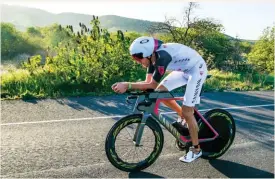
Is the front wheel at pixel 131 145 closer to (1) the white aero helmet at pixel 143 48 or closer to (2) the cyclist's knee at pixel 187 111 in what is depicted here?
(2) the cyclist's knee at pixel 187 111

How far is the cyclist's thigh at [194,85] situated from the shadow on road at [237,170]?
3.65ft

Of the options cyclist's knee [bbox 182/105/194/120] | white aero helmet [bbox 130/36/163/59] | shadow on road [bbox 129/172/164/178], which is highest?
white aero helmet [bbox 130/36/163/59]

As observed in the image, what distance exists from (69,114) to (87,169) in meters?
2.89

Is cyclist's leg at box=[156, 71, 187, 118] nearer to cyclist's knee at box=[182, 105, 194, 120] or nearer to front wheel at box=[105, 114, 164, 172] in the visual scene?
cyclist's knee at box=[182, 105, 194, 120]

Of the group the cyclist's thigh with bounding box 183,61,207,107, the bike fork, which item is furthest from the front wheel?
the cyclist's thigh with bounding box 183,61,207,107

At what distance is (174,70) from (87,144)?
2103 mm

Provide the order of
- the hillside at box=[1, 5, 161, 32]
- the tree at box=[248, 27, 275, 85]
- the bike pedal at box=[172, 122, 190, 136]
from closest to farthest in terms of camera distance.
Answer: the bike pedal at box=[172, 122, 190, 136]
the hillside at box=[1, 5, 161, 32]
the tree at box=[248, 27, 275, 85]

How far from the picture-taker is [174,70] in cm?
452

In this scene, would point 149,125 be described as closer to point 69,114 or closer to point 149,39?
point 149,39

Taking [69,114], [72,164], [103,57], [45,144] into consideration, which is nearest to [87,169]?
[72,164]

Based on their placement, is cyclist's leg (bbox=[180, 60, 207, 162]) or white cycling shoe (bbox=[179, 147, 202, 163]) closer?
cyclist's leg (bbox=[180, 60, 207, 162])

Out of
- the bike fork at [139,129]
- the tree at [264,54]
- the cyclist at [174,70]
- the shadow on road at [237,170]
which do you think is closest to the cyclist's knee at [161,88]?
the cyclist at [174,70]

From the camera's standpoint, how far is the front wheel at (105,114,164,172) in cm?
418

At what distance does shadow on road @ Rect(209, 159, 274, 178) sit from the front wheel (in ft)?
3.30
